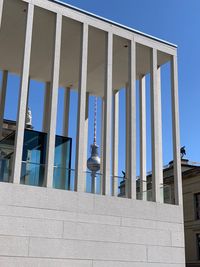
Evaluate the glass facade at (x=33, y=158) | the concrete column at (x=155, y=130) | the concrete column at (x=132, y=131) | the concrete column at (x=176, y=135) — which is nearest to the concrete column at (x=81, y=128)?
the glass facade at (x=33, y=158)

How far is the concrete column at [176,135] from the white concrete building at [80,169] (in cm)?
5

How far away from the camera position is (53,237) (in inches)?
677

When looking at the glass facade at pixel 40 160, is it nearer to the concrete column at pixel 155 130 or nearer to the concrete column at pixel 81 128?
the concrete column at pixel 81 128

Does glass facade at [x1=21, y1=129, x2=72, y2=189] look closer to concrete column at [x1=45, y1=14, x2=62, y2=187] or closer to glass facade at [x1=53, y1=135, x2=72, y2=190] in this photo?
glass facade at [x1=53, y1=135, x2=72, y2=190]

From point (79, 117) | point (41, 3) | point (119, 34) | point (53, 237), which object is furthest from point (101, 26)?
point (53, 237)

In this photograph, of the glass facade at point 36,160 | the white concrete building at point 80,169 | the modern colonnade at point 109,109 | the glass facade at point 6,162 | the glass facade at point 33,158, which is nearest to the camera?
the white concrete building at point 80,169

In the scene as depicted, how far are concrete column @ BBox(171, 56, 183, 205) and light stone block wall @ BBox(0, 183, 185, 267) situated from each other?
3.03ft

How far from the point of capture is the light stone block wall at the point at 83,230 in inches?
652

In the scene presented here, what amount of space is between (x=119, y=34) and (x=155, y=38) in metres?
2.33

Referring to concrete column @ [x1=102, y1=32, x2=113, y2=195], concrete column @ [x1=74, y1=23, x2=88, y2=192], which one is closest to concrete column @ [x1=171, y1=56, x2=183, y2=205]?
concrete column @ [x1=102, y1=32, x2=113, y2=195]

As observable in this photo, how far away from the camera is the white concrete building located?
17.0m

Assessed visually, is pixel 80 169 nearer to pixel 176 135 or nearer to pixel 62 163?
pixel 62 163

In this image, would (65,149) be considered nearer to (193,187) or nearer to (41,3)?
(41,3)

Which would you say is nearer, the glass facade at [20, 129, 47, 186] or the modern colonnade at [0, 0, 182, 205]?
the glass facade at [20, 129, 47, 186]
